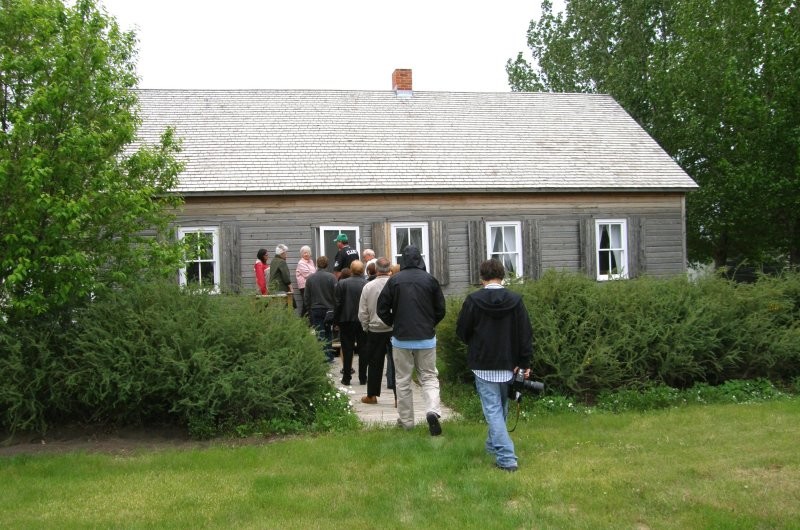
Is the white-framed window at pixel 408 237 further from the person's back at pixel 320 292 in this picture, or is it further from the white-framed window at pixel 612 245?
the person's back at pixel 320 292

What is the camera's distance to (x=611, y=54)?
3453cm

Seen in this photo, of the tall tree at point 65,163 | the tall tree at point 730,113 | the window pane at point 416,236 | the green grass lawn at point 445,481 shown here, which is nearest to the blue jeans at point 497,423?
the green grass lawn at point 445,481

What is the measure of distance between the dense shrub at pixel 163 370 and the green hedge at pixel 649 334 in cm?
291

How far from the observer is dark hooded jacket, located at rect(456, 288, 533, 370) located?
727 cm

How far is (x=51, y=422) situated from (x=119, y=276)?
1.87 metres

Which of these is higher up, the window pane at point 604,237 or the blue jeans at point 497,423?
the window pane at point 604,237

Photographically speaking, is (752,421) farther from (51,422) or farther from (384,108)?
(384,108)

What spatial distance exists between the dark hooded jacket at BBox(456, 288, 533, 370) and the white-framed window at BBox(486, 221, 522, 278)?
37.2 ft

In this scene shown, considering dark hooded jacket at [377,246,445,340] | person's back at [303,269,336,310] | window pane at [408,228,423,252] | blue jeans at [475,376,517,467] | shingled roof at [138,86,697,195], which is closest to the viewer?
blue jeans at [475,376,517,467]

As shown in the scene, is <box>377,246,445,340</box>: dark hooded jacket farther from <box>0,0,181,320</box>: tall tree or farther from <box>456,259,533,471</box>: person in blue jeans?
<box>0,0,181,320</box>: tall tree

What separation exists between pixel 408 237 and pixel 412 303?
962 centimetres

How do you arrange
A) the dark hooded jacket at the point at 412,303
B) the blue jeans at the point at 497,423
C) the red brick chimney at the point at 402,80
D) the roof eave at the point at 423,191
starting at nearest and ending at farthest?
the blue jeans at the point at 497,423 < the dark hooded jacket at the point at 412,303 < the roof eave at the point at 423,191 < the red brick chimney at the point at 402,80

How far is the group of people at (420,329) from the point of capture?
7.29 m

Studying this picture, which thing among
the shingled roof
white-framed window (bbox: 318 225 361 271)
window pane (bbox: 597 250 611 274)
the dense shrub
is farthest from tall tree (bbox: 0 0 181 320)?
window pane (bbox: 597 250 611 274)
